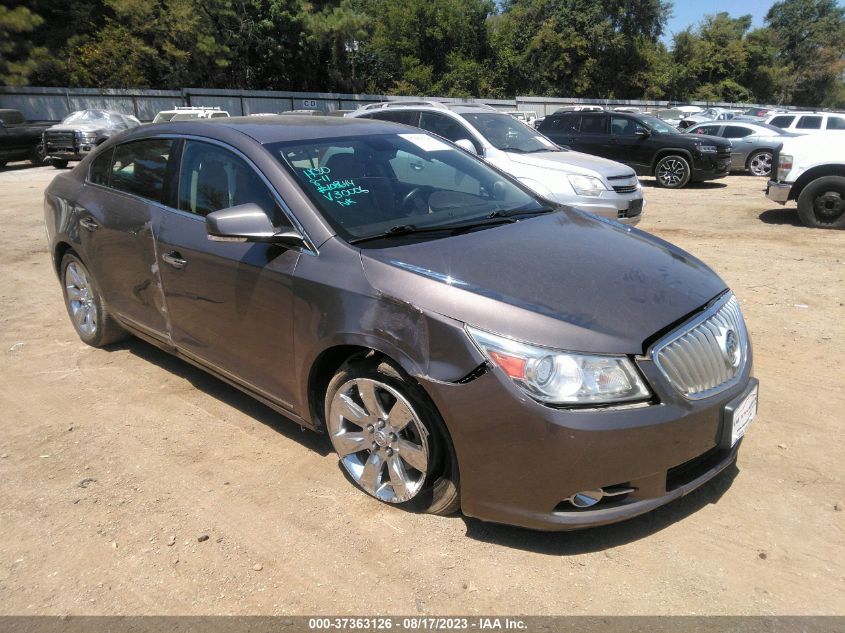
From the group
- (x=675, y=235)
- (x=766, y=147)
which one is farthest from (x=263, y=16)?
(x=675, y=235)

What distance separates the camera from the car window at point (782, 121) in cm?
1948

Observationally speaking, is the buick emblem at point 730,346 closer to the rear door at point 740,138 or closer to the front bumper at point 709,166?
the front bumper at point 709,166

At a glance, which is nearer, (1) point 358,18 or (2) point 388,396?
(2) point 388,396

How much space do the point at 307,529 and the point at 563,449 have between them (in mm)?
1248

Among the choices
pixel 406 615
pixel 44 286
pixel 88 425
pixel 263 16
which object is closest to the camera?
pixel 406 615

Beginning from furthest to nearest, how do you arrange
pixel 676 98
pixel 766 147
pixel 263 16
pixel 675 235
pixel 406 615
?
pixel 676 98, pixel 263 16, pixel 766 147, pixel 675 235, pixel 406 615

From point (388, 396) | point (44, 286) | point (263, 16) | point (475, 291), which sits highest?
point (263, 16)

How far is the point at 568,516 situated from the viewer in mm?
2633

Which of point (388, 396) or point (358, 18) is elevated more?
point (358, 18)

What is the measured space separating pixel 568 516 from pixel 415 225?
1.54m

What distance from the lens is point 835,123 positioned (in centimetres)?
1884

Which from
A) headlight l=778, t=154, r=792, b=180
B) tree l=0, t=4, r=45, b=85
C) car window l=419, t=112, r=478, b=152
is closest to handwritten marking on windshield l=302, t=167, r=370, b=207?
car window l=419, t=112, r=478, b=152

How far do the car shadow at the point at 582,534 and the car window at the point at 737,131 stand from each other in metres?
17.5

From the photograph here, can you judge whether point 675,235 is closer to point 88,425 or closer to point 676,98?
point 88,425
